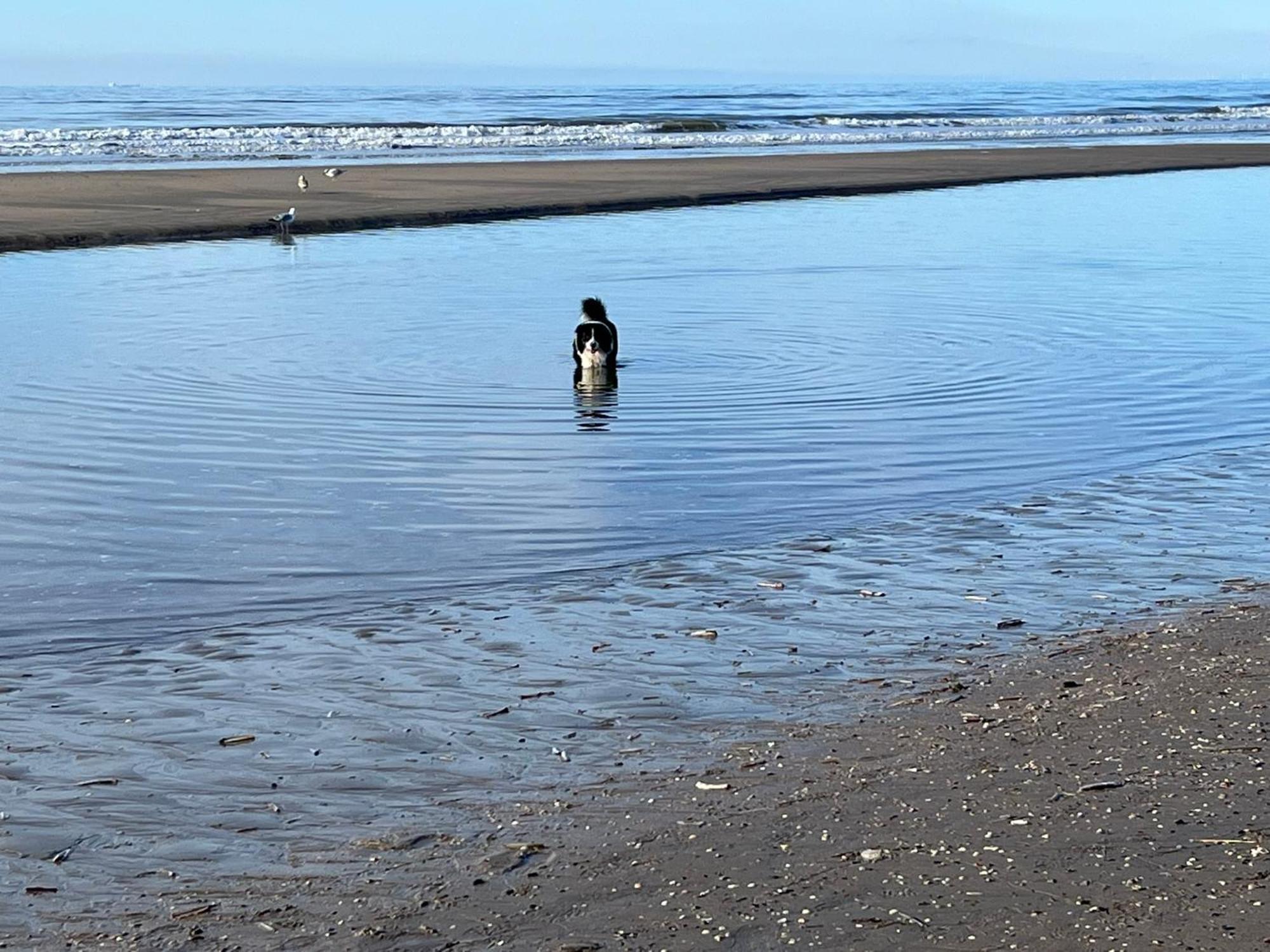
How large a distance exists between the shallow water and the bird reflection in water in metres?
0.06

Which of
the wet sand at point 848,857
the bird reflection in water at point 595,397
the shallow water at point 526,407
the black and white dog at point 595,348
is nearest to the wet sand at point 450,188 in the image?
the shallow water at point 526,407

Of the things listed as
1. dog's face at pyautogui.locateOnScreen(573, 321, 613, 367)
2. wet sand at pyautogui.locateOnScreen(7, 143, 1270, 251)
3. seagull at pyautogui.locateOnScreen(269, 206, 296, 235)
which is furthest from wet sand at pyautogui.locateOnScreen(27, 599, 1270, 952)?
seagull at pyautogui.locateOnScreen(269, 206, 296, 235)

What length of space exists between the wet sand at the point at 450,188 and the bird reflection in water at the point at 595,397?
1187 cm

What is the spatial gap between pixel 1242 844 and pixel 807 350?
902 cm

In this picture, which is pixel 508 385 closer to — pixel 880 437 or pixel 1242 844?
pixel 880 437

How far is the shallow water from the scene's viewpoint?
7430 mm

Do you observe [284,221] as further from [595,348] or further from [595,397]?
[595,397]

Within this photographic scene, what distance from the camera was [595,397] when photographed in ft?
36.3

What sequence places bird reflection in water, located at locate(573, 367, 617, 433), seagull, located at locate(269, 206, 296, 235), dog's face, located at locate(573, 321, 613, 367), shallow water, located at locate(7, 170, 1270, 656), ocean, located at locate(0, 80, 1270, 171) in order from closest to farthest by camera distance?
shallow water, located at locate(7, 170, 1270, 656), bird reflection in water, located at locate(573, 367, 617, 433), dog's face, located at locate(573, 321, 613, 367), seagull, located at locate(269, 206, 296, 235), ocean, located at locate(0, 80, 1270, 171)

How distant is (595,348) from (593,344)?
0.10ft

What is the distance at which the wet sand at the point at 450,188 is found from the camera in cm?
2372

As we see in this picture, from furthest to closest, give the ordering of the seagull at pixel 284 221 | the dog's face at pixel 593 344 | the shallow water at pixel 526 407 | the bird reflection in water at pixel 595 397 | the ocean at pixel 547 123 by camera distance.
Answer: the ocean at pixel 547 123 → the seagull at pixel 284 221 → the dog's face at pixel 593 344 → the bird reflection in water at pixel 595 397 → the shallow water at pixel 526 407

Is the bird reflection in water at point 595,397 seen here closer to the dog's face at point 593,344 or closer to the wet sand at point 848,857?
the dog's face at point 593,344

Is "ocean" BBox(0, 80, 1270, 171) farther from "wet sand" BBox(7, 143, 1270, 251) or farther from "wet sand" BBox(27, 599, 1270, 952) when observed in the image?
"wet sand" BBox(27, 599, 1270, 952)
